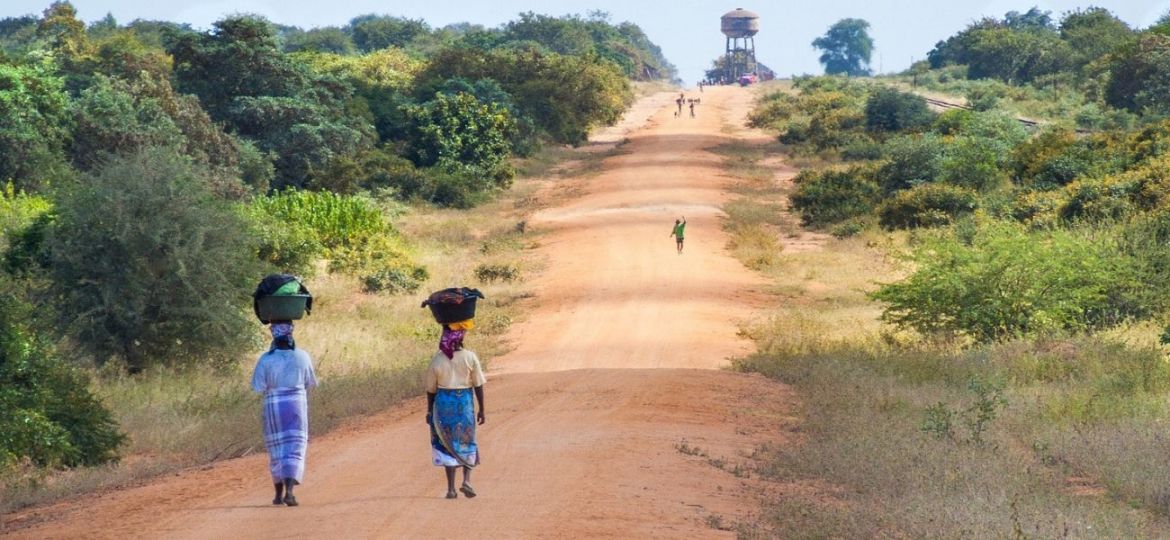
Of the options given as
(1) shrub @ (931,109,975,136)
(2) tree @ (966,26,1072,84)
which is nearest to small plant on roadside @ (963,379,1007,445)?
(1) shrub @ (931,109,975,136)

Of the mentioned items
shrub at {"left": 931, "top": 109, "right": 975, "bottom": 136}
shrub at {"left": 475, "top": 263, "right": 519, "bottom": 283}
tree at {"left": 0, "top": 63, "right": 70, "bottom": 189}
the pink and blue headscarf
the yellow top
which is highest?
tree at {"left": 0, "top": 63, "right": 70, "bottom": 189}

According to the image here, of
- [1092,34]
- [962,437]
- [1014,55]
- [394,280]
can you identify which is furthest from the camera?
[1014,55]

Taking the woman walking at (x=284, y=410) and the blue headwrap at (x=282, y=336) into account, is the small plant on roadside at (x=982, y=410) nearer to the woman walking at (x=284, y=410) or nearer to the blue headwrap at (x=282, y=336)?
the woman walking at (x=284, y=410)

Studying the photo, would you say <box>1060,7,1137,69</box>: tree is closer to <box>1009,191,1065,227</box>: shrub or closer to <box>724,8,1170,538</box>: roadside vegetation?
<box>724,8,1170,538</box>: roadside vegetation

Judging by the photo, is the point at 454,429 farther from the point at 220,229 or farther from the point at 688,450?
the point at 220,229

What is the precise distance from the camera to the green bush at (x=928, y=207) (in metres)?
34.7

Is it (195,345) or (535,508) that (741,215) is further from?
(535,508)

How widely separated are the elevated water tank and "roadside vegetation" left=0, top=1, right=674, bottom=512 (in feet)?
374

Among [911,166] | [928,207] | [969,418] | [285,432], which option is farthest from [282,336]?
[911,166]

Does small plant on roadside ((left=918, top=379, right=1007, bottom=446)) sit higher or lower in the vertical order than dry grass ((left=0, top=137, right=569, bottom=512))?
higher

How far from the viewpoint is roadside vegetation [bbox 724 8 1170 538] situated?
11.2 meters

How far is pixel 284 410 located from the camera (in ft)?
35.4

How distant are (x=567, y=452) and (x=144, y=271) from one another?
10417mm

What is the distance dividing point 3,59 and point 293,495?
3111 cm
